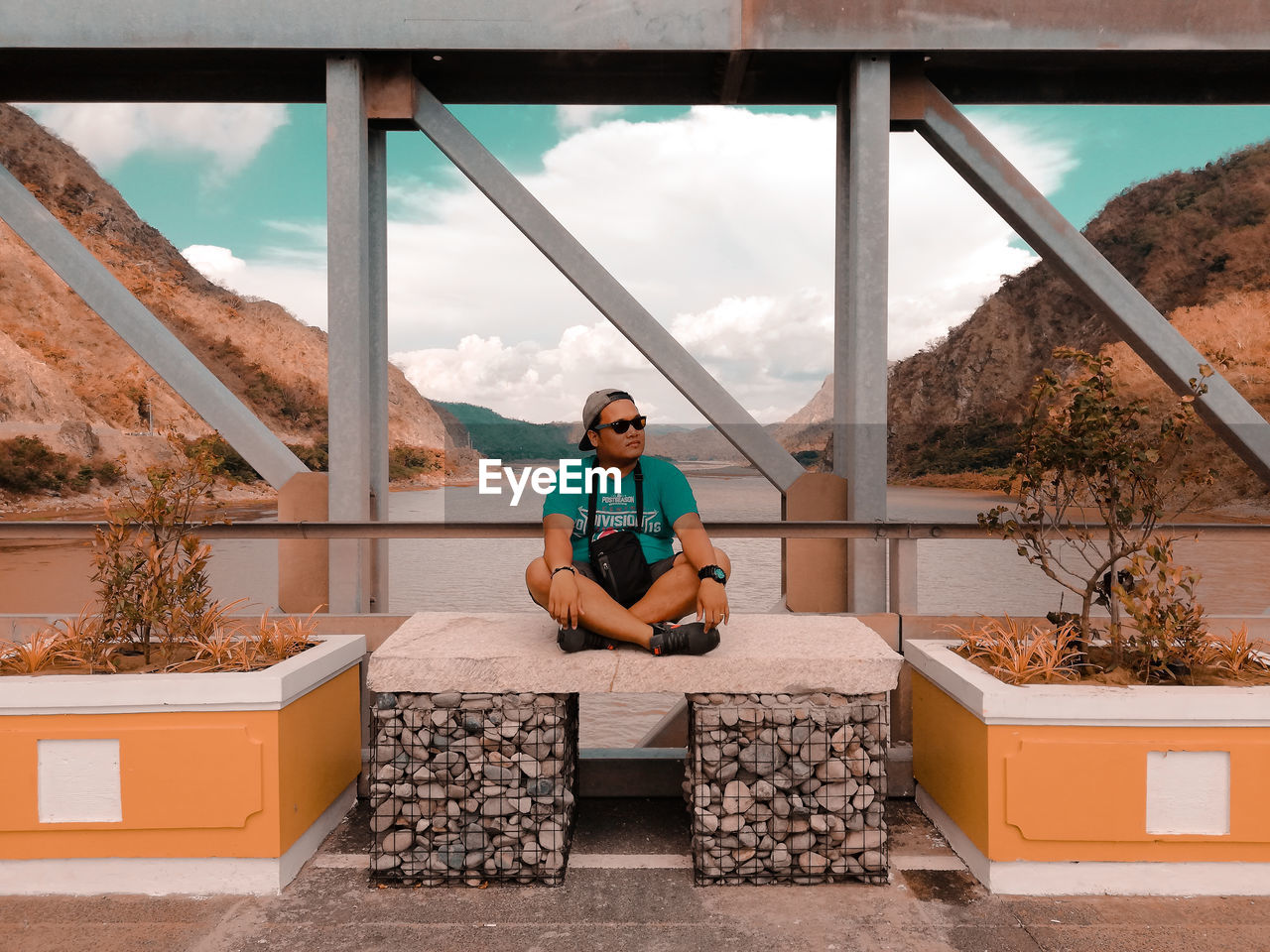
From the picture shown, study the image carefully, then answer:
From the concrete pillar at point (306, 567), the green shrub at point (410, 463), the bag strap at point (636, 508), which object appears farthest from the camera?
the green shrub at point (410, 463)

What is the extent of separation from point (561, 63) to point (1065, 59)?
2.21 meters

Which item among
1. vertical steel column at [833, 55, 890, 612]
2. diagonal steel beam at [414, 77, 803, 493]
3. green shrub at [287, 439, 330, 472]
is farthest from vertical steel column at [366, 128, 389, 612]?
green shrub at [287, 439, 330, 472]

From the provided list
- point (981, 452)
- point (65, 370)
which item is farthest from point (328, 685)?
point (65, 370)

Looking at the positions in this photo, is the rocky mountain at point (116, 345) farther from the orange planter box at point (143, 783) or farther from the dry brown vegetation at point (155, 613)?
the orange planter box at point (143, 783)

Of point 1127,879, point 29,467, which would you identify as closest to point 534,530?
point 1127,879

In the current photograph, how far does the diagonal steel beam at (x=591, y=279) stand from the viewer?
11.7ft

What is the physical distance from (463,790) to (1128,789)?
79.5 inches

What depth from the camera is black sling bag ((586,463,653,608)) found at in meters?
2.72

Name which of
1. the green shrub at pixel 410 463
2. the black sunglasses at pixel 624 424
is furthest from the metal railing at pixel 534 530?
the green shrub at pixel 410 463

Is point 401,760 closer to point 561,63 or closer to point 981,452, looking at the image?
point 561,63

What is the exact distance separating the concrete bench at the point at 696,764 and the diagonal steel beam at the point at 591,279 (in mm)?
1282

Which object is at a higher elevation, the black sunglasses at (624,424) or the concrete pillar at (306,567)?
the black sunglasses at (624,424)

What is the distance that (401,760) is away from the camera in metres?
2.58

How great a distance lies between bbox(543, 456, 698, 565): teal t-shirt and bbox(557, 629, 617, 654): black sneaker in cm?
30
